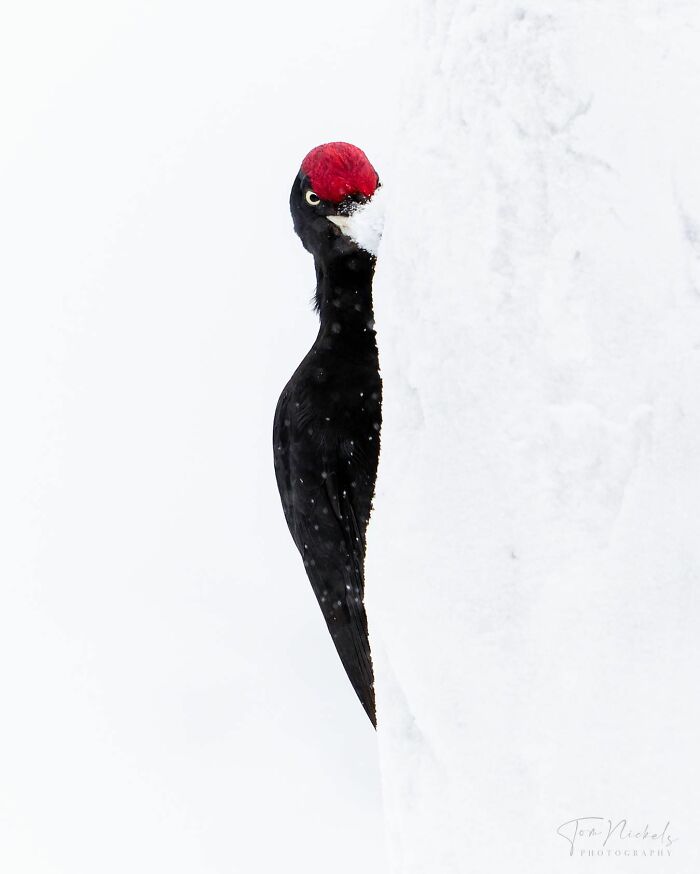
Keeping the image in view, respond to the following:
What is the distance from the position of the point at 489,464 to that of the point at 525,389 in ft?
0.21

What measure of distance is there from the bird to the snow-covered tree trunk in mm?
327

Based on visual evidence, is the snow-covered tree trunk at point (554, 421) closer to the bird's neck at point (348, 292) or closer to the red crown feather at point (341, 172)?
the red crown feather at point (341, 172)

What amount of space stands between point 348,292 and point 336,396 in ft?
0.46

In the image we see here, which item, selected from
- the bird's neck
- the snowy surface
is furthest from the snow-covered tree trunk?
the bird's neck

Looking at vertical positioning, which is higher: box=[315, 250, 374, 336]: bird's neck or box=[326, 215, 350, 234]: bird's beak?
box=[326, 215, 350, 234]: bird's beak

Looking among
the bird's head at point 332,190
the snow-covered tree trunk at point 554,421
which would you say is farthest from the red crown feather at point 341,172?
the snow-covered tree trunk at point 554,421

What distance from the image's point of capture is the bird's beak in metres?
1.10

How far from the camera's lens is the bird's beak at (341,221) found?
1101 millimetres

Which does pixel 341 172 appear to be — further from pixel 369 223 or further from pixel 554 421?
pixel 554 421

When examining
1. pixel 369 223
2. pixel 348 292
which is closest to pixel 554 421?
pixel 369 223

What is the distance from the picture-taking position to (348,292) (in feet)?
3.96

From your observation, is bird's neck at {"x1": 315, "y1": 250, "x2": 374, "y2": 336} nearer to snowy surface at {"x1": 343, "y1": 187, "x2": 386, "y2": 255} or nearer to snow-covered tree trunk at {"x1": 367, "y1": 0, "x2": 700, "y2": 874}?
snowy surface at {"x1": 343, "y1": 187, "x2": 386, "y2": 255}

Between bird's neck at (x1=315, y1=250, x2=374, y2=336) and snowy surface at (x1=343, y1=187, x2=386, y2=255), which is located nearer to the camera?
snowy surface at (x1=343, y1=187, x2=386, y2=255)

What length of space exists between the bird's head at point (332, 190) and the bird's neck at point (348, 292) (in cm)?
3
